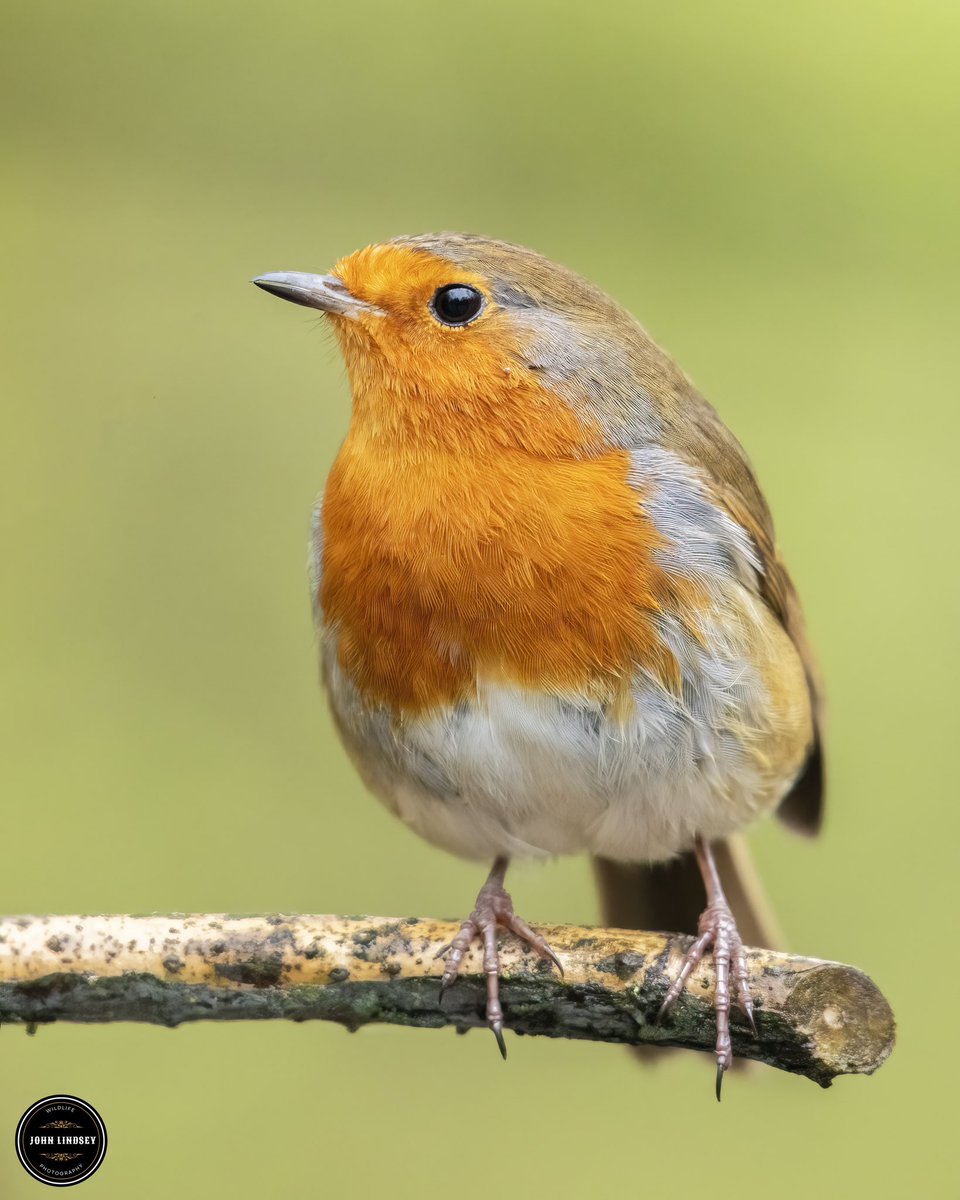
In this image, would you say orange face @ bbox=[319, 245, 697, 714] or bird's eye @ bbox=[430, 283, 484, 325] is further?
bird's eye @ bbox=[430, 283, 484, 325]

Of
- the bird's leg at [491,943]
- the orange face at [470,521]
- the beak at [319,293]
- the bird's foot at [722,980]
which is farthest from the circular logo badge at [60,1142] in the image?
the beak at [319,293]

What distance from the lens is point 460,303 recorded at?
2.63 meters

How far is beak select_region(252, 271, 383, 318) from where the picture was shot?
2.66 m

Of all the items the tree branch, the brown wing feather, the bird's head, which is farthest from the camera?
the brown wing feather

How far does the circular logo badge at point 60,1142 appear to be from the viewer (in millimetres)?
2586

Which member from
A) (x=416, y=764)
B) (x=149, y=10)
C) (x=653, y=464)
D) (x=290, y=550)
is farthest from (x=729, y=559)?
(x=149, y=10)

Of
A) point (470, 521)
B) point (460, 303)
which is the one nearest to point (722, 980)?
point (470, 521)

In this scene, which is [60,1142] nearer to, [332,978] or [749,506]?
[332,978]

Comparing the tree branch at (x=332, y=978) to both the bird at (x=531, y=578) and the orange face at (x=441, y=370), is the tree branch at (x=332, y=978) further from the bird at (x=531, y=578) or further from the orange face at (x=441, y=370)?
the orange face at (x=441, y=370)

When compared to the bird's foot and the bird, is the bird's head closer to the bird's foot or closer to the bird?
the bird

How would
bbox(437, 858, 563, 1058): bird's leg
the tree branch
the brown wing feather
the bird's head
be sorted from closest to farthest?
the tree branch → bbox(437, 858, 563, 1058): bird's leg → the bird's head → the brown wing feather

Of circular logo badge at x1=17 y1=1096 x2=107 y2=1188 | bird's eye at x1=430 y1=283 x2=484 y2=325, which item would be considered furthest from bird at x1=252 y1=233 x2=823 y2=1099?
circular logo badge at x1=17 y1=1096 x2=107 y2=1188

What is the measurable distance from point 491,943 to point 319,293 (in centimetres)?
130

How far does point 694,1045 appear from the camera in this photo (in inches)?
97.3
